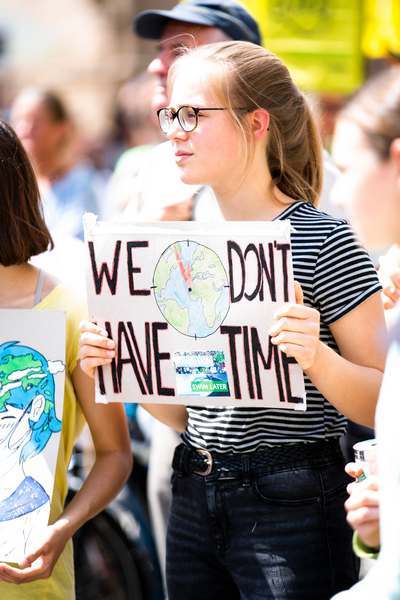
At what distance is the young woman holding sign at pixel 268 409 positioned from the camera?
102 inches

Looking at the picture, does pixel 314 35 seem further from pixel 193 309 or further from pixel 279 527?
pixel 279 527

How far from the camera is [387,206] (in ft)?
7.16

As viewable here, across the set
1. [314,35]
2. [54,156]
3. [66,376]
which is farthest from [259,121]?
[54,156]

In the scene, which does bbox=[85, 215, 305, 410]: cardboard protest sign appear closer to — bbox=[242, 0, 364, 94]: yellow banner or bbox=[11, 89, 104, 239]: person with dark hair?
bbox=[242, 0, 364, 94]: yellow banner

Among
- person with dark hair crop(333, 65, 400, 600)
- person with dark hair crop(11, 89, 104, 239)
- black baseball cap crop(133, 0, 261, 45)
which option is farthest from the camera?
person with dark hair crop(11, 89, 104, 239)

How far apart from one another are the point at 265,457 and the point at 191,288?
403mm

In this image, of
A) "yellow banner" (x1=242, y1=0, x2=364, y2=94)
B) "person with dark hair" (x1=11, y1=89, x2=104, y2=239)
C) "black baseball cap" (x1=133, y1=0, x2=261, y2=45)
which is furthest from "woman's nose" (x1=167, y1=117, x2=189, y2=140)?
"person with dark hair" (x1=11, y1=89, x2=104, y2=239)

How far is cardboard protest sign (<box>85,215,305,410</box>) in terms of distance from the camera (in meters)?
2.51

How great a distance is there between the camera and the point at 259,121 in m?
2.75

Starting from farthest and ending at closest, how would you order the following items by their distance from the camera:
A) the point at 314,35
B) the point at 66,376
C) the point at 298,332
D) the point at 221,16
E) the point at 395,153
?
the point at 314,35 < the point at 221,16 < the point at 66,376 < the point at 298,332 < the point at 395,153

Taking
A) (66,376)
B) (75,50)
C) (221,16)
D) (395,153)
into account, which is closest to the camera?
(395,153)

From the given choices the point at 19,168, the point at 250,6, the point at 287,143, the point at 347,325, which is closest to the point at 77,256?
the point at 19,168

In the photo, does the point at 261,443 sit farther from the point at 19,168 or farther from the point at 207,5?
the point at 207,5

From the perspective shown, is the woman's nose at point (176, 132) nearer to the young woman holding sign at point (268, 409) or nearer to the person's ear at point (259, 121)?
the young woman holding sign at point (268, 409)
